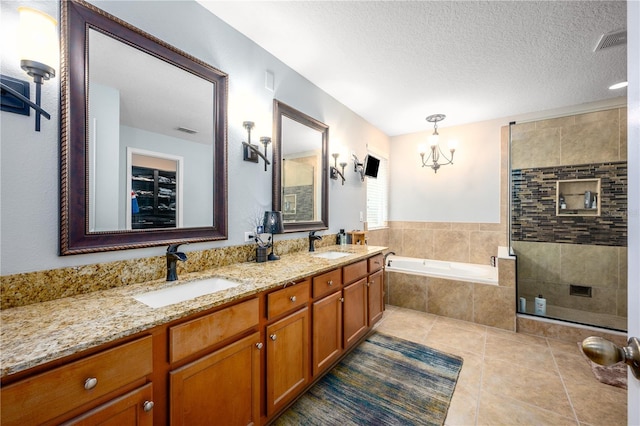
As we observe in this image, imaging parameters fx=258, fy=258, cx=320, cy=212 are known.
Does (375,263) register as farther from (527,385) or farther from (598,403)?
(598,403)

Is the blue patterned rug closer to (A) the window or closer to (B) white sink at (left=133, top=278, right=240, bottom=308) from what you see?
Result: (B) white sink at (left=133, top=278, right=240, bottom=308)

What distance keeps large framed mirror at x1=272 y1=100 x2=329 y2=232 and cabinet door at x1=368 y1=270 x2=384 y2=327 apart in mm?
781

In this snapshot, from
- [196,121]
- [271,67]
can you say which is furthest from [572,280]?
[196,121]

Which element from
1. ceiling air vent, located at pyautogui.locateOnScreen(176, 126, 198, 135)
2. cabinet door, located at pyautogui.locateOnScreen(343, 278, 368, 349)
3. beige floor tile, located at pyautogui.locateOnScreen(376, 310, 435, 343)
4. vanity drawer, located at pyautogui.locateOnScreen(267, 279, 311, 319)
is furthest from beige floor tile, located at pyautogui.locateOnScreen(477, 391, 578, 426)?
ceiling air vent, located at pyautogui.locateOnScreen(176, 126, 198, 135)

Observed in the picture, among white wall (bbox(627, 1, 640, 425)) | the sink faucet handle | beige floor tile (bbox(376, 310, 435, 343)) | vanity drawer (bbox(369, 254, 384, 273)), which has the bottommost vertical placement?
beige floor tile (bbox(376, 310, 435, 343))

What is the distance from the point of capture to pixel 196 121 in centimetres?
176

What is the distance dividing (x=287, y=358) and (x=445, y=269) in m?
2.98

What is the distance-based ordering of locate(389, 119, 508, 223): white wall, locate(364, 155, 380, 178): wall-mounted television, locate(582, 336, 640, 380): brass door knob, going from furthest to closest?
locate(389, 119, 508, 223): white wall < locate(364, 155, 380, 178): wall-mounted television < locate(582, 336, 640, 380): brass door knob

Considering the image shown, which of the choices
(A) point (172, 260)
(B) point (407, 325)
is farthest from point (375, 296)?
(A) point (172, 260)

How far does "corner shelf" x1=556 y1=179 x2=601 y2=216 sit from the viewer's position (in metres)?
3.03

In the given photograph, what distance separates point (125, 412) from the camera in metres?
0.89

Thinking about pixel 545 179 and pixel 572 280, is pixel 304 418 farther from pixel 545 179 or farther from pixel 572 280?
pixel 545 179

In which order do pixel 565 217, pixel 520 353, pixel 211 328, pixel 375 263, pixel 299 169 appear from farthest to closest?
pixel 565 217, pixel 375 263, pixel 299 169, pixel 520 353, pixel 211 328

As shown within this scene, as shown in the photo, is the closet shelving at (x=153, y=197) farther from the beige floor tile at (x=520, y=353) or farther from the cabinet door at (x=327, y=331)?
the beige floor tile at (x=520, y=353)
